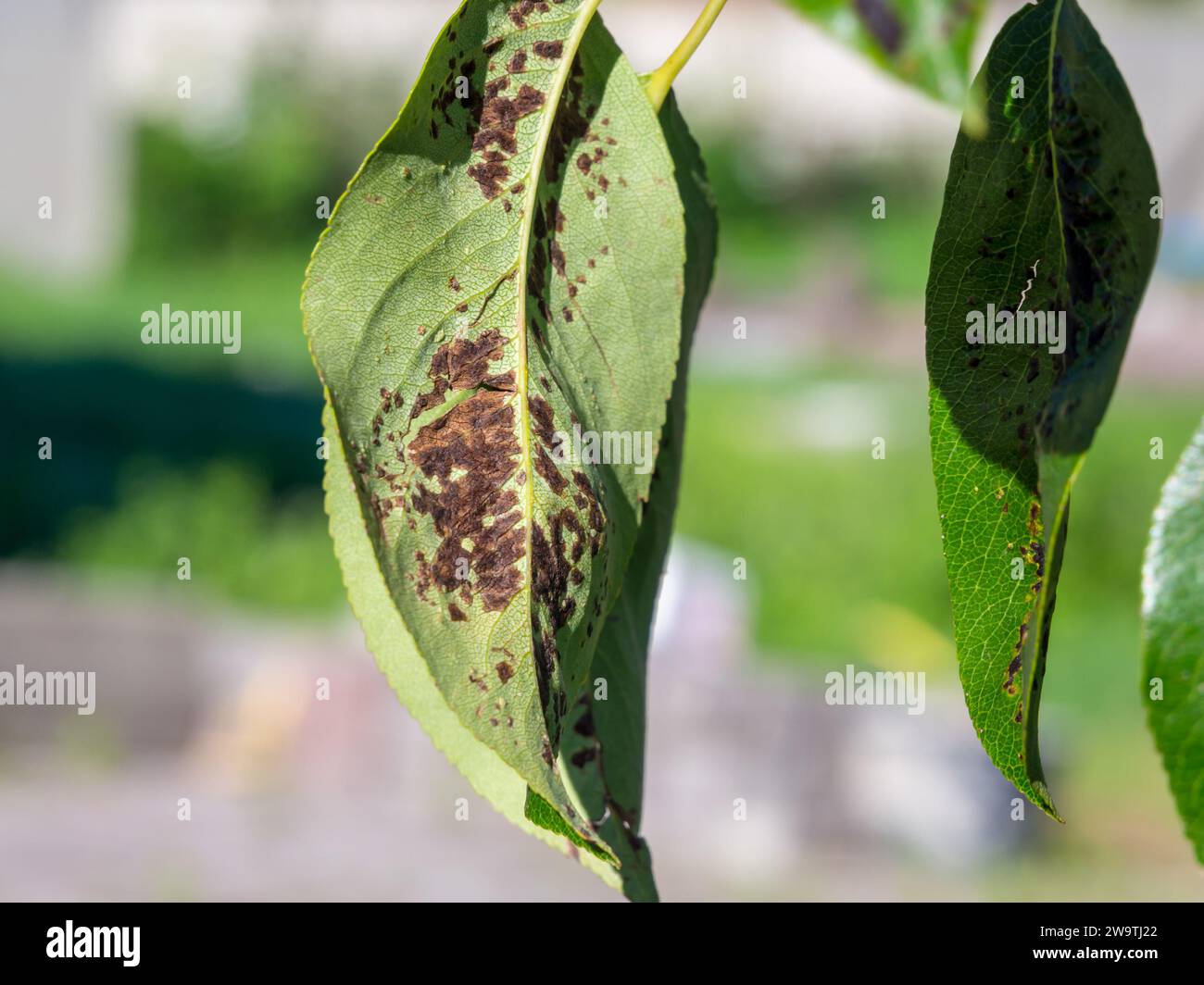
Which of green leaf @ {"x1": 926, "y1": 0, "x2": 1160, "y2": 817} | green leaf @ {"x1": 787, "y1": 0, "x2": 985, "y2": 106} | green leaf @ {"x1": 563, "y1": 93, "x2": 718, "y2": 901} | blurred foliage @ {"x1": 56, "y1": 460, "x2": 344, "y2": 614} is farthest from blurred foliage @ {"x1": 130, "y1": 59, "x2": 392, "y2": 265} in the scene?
green leaf @ {"x1": 787, "y1": 0, "x2": 985, "y2": 106}

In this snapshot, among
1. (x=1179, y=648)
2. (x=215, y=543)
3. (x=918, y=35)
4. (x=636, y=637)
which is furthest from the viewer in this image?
(x=215, y=543)

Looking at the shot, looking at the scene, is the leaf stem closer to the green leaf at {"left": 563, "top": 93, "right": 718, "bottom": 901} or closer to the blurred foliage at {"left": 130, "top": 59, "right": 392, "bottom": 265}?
the green leaf at {"left": 563, "top": 93, "right": 718, "bottom": 901}

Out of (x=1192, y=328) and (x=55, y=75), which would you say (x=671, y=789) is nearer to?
(x=1192, y=328)

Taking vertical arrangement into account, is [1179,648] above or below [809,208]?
below

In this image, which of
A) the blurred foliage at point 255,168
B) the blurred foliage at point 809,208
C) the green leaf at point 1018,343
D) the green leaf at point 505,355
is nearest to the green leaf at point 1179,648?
the green leaf at point 1018,343

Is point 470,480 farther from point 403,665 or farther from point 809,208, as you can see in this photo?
point 809,208

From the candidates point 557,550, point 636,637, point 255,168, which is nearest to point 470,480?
point 557,550

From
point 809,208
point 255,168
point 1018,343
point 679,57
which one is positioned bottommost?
point 1018,343
